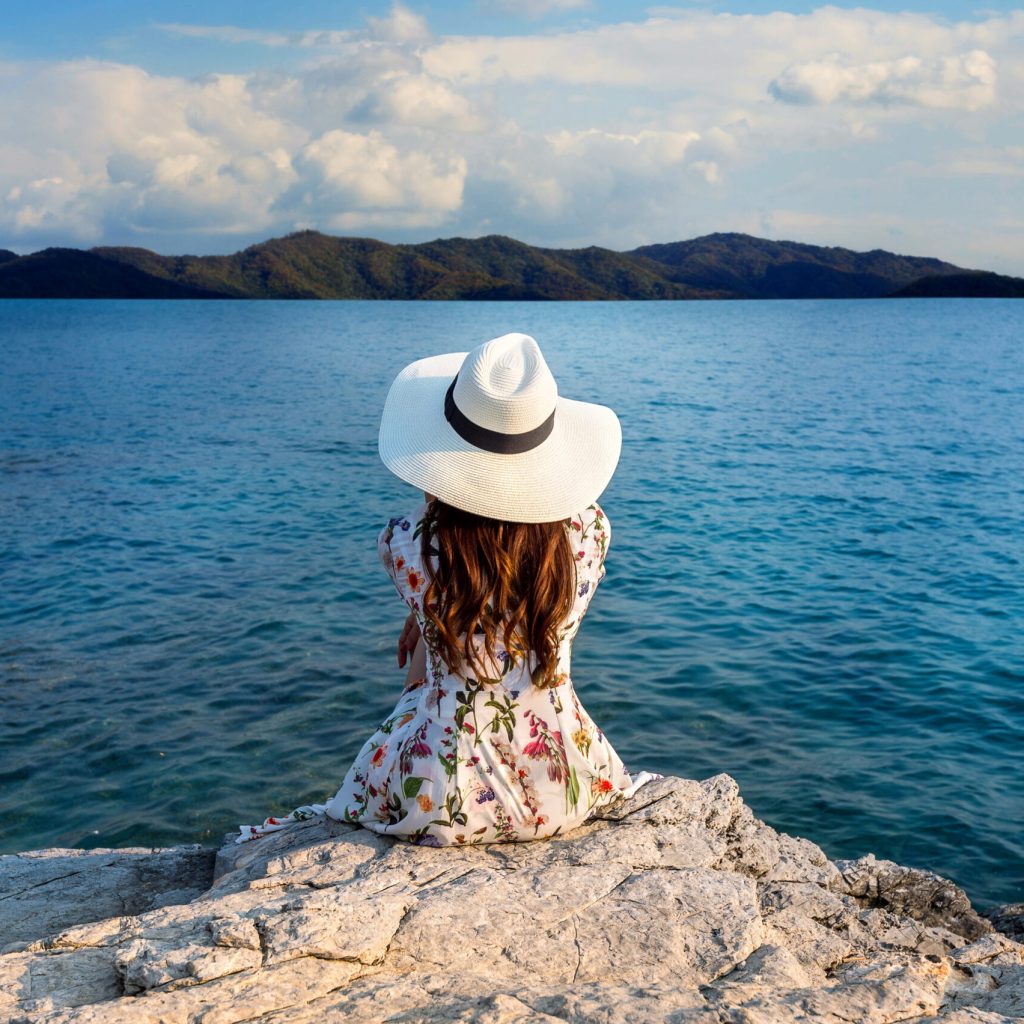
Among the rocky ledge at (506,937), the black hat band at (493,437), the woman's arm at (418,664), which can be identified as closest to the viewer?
the rocky ledge at (506,937)

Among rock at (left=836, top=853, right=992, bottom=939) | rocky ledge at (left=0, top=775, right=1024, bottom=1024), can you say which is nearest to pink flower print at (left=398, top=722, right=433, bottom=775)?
rocky ledge at (left=0, top=775, right=1024, bottom=1024)

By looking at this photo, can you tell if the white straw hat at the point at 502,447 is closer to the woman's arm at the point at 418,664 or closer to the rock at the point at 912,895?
the woman's arm at the point at 418,664

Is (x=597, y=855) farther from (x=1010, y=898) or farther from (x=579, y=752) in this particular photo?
(x=1010, y=898)

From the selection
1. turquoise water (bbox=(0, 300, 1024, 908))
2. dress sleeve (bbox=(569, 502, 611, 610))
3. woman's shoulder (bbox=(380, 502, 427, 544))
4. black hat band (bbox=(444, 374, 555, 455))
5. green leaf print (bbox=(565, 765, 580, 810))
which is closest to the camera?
black hat band (bbox=(444, 374, 555, 455))

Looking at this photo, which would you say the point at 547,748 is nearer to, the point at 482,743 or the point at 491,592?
the point at 482,743

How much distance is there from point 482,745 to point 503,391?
4.74 ft

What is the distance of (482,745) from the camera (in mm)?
3867

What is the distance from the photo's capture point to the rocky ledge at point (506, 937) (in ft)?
9.01

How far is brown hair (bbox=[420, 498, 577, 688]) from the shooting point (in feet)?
11.9

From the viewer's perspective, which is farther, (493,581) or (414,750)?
(414,750)

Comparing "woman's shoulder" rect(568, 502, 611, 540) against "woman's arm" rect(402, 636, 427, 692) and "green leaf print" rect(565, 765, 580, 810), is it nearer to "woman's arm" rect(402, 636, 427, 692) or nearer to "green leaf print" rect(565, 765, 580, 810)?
"woman's arm" rect(402, 636, 427, 692)

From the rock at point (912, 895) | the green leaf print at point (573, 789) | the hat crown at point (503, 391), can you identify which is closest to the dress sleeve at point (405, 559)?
the hat crown at point (503, 391)

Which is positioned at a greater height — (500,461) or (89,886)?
(500,461)

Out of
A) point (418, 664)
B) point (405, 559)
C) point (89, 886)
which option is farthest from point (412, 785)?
point (89, 886)
